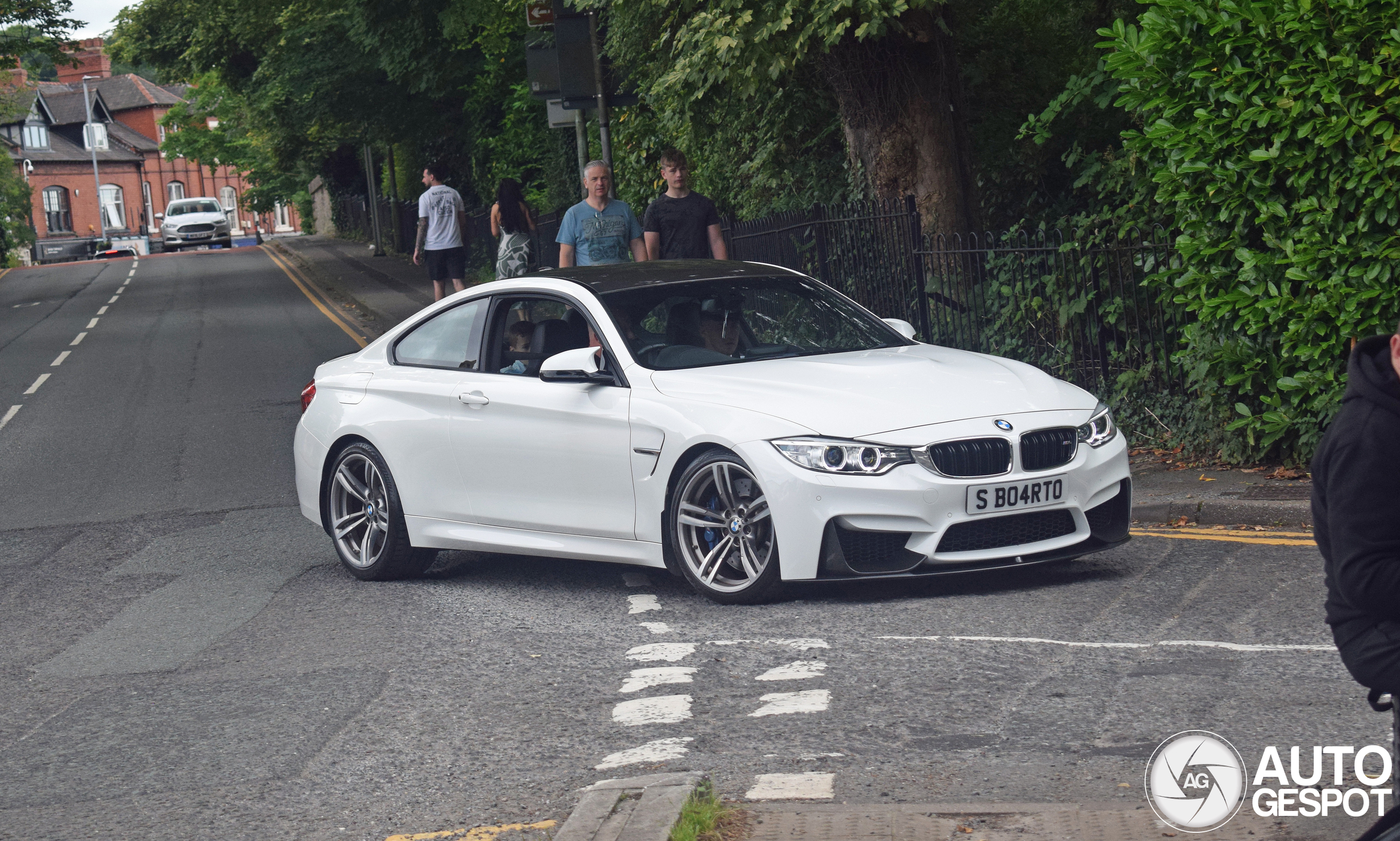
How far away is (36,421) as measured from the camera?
53.7 feet

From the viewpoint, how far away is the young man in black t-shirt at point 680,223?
476 inches

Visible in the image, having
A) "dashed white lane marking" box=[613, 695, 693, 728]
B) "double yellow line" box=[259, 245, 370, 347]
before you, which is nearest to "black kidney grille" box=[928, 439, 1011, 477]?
"dashed white lane marking" box=[613, 695, 693, 728]

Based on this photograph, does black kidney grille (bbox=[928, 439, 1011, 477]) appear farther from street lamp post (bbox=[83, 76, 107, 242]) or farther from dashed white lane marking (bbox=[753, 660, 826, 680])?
street lamp post (bbox=[83, 76, 107, 242])

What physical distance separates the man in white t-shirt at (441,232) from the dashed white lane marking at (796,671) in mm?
14323

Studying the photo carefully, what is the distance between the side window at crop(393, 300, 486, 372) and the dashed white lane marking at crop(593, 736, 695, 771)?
11.0ft

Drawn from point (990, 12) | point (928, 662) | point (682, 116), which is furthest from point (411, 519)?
point (990, 12)

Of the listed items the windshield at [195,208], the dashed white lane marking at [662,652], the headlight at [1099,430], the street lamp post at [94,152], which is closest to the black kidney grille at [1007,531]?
the headlight at [1099,430]

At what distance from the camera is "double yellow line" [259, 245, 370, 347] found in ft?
79.6

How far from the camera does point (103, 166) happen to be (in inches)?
4166

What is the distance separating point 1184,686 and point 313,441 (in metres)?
5.09

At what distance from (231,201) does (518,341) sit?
12005 cm

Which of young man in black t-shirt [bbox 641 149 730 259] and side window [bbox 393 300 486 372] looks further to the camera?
young man in black t-shirt [bbox 641 149 730 259]

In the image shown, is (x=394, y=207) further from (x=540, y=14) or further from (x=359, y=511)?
(x=359, y=511)

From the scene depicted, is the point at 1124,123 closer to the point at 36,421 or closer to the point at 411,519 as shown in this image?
the point at 411,519
